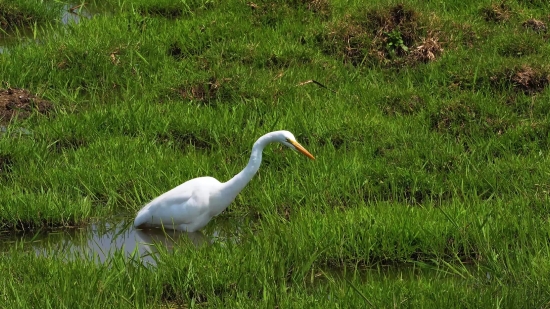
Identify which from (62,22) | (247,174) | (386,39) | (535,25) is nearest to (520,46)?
(535,25)

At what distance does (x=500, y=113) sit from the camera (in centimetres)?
725

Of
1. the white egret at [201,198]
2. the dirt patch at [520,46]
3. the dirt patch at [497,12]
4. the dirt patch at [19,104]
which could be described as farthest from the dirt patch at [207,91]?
the dirt patch at [497,12]

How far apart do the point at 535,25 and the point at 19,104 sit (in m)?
4.52

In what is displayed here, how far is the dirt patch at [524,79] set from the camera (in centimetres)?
759

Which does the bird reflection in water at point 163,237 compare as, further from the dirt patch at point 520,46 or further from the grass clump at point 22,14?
the grass clump at point 22,14

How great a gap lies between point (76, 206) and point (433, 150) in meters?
2.43

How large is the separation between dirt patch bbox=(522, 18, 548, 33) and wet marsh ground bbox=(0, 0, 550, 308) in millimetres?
26

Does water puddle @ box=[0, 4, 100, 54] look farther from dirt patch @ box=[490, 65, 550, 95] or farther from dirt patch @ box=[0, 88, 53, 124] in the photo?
dirt patch @ box=[490, 65, 550, 95]

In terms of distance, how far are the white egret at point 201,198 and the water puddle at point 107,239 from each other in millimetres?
113

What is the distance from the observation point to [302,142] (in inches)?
276

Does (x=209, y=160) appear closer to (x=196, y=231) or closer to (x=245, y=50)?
(x=196, y=231)

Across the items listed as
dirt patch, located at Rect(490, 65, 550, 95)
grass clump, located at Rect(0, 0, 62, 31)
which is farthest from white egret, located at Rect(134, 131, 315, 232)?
grass clump, located at Rect(0, 0, 62, 31)

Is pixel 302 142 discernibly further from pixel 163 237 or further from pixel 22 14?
pixel 22 14

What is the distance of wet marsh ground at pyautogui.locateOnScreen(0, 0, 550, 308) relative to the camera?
478cm
